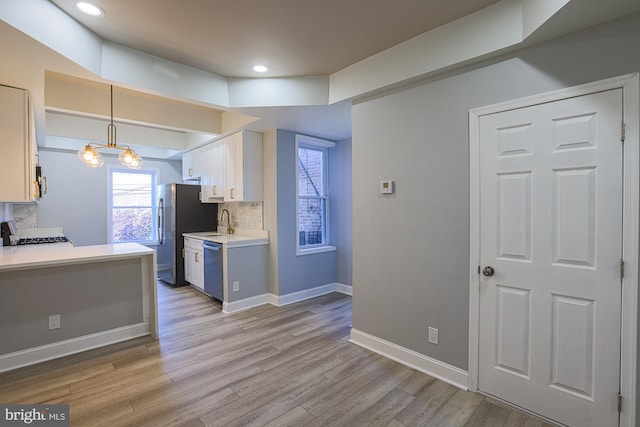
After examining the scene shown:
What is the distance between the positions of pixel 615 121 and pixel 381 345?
7.68ft

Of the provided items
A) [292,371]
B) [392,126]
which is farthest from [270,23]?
[292,371]

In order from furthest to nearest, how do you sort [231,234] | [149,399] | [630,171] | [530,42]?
[231,234], [149,399], [530,42], [630,171]

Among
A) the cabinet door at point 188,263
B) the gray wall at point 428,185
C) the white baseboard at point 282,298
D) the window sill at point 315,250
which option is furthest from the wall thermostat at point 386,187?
the cabinet door at point 188,263

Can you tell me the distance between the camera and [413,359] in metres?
2.58

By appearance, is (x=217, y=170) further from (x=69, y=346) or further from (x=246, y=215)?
(x=69, y=346)

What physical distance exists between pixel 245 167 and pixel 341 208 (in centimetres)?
158

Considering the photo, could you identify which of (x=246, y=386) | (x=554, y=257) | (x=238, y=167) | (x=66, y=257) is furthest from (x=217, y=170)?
(x=554, y=257)

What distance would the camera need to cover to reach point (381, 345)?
111 inches

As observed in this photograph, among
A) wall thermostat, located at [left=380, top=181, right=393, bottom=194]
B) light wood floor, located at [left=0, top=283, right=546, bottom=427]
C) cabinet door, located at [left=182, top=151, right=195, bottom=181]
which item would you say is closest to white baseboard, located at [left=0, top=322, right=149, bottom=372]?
light wood floor, located at [left=0, top=283, right=546, bottom=427]

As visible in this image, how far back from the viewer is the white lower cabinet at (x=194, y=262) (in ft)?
15.0

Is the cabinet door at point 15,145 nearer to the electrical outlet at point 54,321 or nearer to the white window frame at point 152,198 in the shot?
the electrical outlet at point 54,321

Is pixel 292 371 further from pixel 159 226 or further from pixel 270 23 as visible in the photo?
pixel 159 226

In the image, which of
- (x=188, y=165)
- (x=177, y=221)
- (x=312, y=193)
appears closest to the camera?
(x=312, y=193)

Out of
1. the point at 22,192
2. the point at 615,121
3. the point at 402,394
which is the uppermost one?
the point at 615,121
